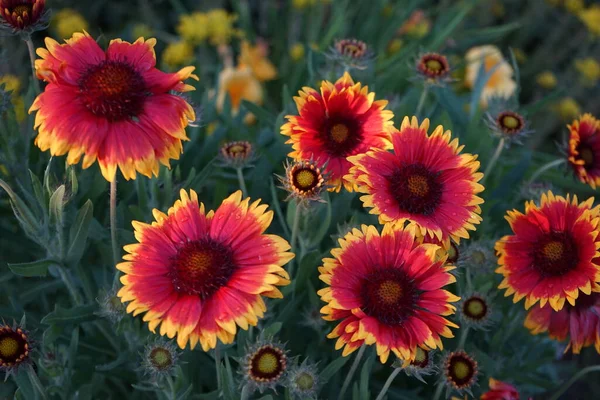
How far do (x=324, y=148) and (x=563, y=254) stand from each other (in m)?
0.53

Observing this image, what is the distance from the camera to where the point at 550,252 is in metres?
1.35

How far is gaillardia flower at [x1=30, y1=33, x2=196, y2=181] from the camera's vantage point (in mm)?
1084

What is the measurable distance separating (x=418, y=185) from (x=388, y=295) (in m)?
0.22

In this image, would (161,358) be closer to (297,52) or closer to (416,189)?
(416,189)

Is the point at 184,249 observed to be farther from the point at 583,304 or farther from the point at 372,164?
the point at 583,304

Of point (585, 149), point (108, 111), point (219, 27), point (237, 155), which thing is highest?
point (108, 111)

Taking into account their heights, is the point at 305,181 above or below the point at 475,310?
above

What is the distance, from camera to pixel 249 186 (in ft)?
5.87

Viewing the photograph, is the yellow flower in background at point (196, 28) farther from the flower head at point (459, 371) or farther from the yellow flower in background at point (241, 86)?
the flower head at point (459, 371)

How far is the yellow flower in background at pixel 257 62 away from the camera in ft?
8.91

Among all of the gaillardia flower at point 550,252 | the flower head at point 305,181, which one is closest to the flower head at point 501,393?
the gaillardia flower at point 550,252

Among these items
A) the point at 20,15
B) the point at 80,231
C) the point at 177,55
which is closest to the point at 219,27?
the point at 177,55

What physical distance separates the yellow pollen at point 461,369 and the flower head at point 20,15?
1.08 meters

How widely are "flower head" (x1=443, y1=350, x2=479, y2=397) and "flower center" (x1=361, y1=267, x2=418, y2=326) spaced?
0.19m
